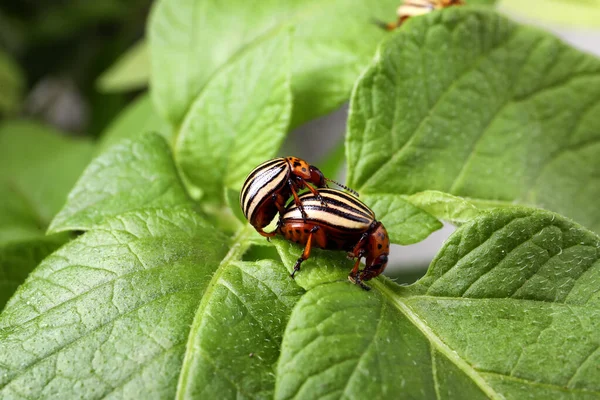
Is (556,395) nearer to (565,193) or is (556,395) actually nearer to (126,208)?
(565,193)

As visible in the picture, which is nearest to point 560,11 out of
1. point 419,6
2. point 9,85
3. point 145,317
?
point 419,6

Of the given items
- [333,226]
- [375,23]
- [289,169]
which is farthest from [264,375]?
[375,23]

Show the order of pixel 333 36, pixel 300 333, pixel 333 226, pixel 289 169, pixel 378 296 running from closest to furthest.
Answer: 1. pixel 300 333
2. pixel 378 296
3. pixel 333 226
4. pixel 289 169
5. pixel 333 36

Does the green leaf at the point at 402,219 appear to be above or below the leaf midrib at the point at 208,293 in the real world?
above

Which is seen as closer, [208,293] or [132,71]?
[208,293]

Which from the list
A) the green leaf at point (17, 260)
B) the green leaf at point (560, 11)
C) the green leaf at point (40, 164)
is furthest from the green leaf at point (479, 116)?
the green leaf at point (40, 164)

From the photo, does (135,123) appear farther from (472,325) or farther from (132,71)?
(472,325)

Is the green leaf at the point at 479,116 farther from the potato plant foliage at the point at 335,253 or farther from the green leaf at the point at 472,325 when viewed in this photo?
the green leaf at the point at 472,325
